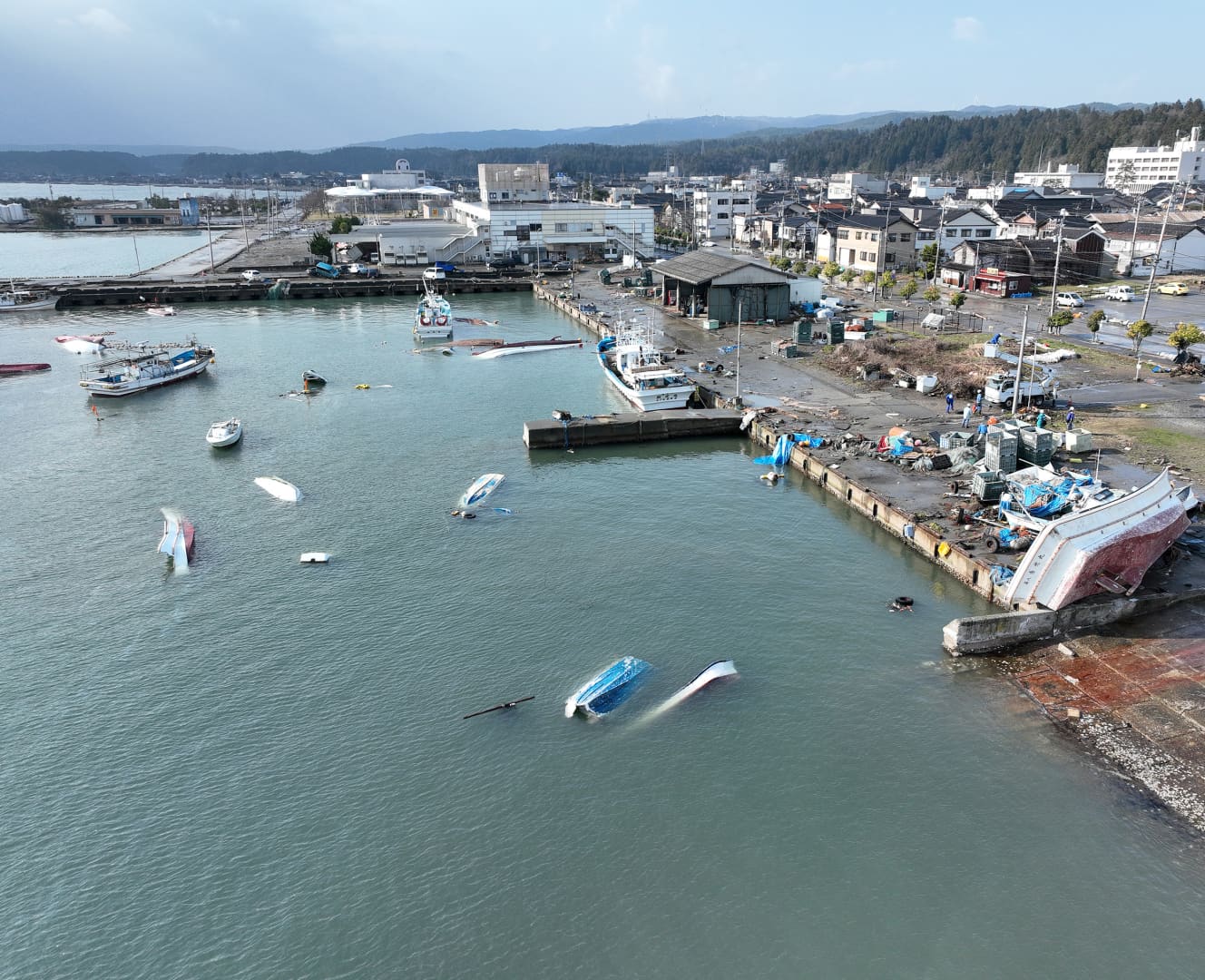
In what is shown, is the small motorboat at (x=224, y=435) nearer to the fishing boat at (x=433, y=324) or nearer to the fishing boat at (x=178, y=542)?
the fishing boat at (x=178, y=542)

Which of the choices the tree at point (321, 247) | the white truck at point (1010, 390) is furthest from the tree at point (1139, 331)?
the tree at point (321, 247)

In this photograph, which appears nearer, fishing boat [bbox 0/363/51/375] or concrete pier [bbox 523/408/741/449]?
concrete pier [bbox 523/408/741/449]

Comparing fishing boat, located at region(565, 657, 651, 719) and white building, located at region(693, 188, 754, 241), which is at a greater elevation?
white building, located at region(693, 188, 754, 241)

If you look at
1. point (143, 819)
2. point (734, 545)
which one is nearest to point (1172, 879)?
point (734, 545)

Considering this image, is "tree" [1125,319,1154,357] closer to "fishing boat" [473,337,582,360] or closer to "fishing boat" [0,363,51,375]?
"fishing boat" [473,337,582,360]

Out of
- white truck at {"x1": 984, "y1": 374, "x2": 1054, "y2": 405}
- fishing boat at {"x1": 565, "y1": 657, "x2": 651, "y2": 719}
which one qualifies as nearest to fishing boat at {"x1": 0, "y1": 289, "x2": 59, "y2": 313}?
fishing boat at {"x1": 565, "y1": 657, "x2": 651, "y2": 719}

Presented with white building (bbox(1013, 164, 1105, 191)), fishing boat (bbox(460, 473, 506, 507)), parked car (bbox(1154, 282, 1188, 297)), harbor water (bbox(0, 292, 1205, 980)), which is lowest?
harbor water (bbox(0, 292, 1205, 980))
